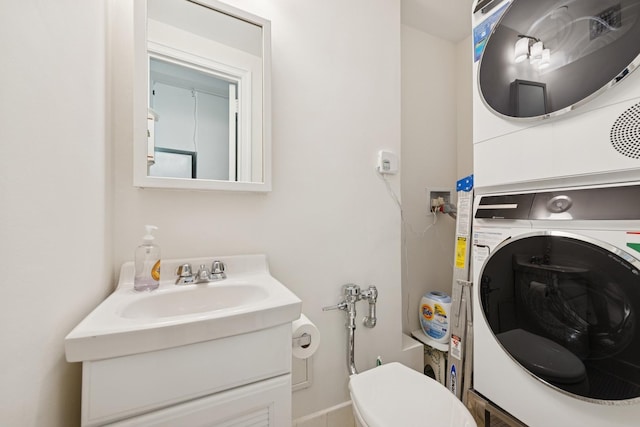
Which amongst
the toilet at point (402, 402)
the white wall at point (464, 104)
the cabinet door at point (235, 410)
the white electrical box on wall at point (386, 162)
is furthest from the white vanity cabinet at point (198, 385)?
the white wall at point (464, 104)

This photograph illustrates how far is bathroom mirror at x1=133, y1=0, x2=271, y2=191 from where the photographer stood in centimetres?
83

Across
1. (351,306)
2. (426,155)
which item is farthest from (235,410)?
(426,155)

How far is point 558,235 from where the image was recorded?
723 mm

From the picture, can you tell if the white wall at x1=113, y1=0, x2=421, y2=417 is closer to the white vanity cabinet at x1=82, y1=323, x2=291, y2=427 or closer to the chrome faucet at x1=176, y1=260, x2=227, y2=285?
the chrome faucet at x1=176, y1=260, x2=227, y2=285

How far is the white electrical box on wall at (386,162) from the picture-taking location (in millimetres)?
1252

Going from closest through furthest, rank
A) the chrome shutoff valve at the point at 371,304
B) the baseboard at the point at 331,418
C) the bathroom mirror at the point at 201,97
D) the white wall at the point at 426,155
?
the bathroom mirror at the point at 201,97 → the baseboard at the point at 331,418 → the chrome shutoff valve at the point at 371,304 → the white wall at the point at 426,155

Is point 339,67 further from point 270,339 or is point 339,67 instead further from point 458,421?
point 458,421

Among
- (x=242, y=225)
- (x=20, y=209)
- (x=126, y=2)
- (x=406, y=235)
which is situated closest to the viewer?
(x=20, y=209)

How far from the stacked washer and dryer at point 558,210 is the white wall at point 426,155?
1.98 ft

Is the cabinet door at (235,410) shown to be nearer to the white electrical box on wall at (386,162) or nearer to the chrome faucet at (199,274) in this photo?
the chrome faucet at (199,274)

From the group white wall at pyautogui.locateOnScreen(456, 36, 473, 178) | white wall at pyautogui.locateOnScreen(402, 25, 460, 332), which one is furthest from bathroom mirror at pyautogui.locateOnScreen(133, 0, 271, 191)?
white wall at pyautogui.locateOnScreen(456, 36, 473, 178)

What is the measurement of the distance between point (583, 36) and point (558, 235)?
0.55 metres

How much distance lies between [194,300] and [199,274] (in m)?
0.08

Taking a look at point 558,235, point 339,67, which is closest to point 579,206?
point 558,235
